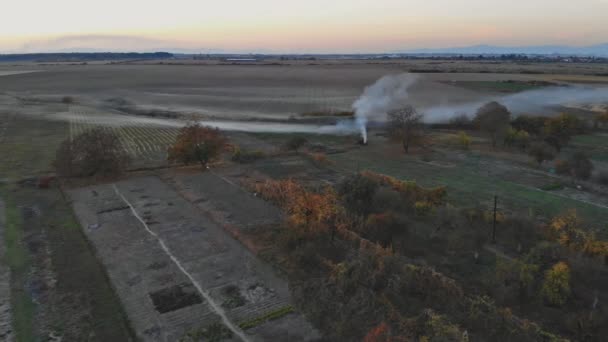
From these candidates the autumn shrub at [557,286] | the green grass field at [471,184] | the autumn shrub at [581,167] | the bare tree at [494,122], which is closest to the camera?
the autumn shrub at [557,286]

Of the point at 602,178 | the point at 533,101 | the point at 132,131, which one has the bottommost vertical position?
the point at 132,131

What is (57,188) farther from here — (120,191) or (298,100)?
(298,100)

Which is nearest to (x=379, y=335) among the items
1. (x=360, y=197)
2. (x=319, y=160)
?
(x=360, y=197)

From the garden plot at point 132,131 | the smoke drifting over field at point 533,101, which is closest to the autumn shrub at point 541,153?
Result: the smoke drifting over field at point 533,101

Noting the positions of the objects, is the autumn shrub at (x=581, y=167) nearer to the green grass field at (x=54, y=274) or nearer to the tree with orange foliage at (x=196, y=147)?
the tree with orange foliage at (x=196, y=147)

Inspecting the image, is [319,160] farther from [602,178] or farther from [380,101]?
[380,101]

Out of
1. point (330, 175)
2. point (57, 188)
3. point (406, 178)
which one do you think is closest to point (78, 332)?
point (57, 188)
